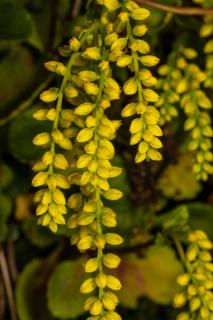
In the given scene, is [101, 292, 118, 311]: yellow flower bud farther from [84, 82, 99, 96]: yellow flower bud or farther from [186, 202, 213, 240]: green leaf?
[186, 202, 213, 240]: green leaf

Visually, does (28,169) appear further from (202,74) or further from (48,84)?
(202,74)

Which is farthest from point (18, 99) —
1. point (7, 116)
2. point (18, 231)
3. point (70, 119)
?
point (70, 119)

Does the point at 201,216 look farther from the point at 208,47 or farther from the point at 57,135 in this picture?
the point at 57,135

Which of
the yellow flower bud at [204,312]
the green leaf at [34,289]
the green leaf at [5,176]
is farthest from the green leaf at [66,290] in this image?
the yellow flower bud at [204,312]

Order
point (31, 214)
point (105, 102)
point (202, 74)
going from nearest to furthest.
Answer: point (105, 102), point (202, 74), point (31, 214)

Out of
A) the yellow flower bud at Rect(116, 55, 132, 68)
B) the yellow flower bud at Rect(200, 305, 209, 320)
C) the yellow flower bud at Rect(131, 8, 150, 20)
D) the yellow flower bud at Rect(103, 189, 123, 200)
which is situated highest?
the yellow flower bud at Rect(131, 8, 150, 20)

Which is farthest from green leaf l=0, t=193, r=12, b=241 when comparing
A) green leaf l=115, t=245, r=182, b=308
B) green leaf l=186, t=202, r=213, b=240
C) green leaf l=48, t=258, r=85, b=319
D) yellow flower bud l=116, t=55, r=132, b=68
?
yellow flower bud l=116, t=55, r=132, b=68
